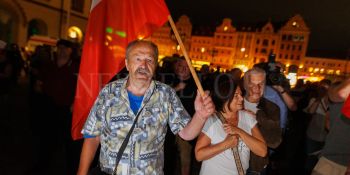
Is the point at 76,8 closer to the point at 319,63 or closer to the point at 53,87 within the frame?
the point at 53,87

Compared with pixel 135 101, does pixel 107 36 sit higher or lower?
higher

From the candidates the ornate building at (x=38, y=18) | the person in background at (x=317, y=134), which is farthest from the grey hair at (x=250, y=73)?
the ornate building at (x=38, y=18)

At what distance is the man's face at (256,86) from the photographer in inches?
135

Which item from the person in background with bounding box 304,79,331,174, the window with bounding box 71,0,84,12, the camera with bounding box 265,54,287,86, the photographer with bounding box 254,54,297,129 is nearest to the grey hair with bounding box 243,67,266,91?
the photographer with bounding box 254,54,297,129

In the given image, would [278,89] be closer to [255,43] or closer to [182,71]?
[182,71]

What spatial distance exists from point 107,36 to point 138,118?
114 centimetres

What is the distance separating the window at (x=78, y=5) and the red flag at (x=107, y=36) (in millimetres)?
27603

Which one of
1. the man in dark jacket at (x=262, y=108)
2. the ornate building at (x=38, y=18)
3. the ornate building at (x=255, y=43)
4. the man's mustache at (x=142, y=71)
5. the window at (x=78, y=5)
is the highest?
the ornate building at (x=255, y=43)

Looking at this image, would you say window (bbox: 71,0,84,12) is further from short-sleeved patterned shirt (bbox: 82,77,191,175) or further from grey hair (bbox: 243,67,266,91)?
short-sleeved patterned shirt (bbox: 82,77,191,175)

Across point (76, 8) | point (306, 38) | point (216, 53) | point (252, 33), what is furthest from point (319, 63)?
point (76, 8)

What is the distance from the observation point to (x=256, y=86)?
11.3ft

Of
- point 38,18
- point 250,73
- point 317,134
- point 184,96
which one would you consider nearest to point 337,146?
point 250,73

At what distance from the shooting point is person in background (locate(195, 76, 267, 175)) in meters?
2.63

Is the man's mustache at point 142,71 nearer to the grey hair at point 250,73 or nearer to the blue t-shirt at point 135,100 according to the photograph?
the blue t-shirt at point 135,100
